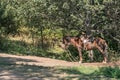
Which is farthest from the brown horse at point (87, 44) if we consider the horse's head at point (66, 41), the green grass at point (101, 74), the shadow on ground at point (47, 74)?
the shadow on ground at point (47, 74)

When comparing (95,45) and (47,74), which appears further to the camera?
(95,45)

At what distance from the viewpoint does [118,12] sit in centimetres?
1644

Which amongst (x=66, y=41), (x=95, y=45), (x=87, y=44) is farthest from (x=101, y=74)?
(x=66, y=41)

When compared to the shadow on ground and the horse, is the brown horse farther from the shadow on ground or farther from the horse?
the shadow on ground

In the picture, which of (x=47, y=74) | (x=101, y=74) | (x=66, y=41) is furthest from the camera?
(x=66, y=41)

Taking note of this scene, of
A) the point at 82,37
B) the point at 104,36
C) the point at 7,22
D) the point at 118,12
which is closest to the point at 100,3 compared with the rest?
the point at 118,12

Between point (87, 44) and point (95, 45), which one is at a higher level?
point (87, 44)

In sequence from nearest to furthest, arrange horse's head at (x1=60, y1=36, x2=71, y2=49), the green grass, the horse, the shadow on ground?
the shadow on ground → the green grass → the horse → horse's head at (x1=60, y1=36, x2=71, y2=49)

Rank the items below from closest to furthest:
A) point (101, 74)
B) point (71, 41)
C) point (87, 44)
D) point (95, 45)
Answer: point (101, 74)
point (87, 44)
point (95, 45)
point (71, 41)

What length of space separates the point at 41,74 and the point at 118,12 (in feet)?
27.0

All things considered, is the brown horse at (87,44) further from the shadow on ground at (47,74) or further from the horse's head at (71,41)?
the shadow on ground at (47,74)

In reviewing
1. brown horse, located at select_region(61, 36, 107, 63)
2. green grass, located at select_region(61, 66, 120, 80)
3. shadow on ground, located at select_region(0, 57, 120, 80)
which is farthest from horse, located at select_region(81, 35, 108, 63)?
shadow on ground, located at select_region(0, 57, 120, 80)

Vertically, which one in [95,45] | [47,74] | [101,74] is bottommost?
[95,45]

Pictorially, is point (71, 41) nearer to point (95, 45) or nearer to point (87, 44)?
point (87, 44)
